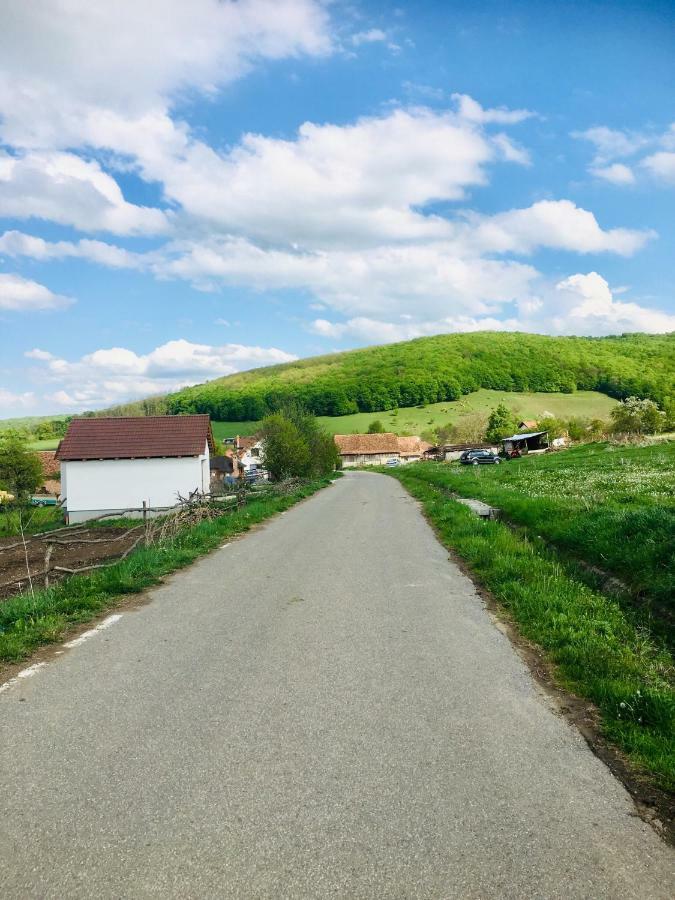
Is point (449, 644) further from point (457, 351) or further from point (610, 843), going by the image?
point (457, 351)

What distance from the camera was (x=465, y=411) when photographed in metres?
118

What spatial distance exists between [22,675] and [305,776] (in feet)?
10.1

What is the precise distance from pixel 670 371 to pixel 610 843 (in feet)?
415

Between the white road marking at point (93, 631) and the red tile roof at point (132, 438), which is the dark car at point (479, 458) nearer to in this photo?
the red tile roof at point (132, 438)

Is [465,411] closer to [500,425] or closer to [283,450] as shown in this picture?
[500,425]

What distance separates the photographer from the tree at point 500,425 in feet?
311

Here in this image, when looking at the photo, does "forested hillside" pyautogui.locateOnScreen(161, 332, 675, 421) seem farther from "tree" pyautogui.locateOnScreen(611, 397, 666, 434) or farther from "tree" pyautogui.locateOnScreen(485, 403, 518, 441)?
"tree" pyautogui.locateOnScreen(611, 397, 666, 434)

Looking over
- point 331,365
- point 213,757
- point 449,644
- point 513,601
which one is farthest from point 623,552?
point 331,365

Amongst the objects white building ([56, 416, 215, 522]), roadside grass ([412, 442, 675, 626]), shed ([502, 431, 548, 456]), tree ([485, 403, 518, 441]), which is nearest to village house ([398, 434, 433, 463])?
tree ([485, 403, 518, 441])

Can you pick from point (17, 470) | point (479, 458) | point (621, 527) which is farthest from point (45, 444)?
point (621, 527)

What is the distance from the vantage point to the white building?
3531 cm

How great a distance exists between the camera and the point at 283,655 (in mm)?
5324

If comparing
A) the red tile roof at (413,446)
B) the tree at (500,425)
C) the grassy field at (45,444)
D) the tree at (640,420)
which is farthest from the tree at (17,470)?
the red tile roof at (413,446)

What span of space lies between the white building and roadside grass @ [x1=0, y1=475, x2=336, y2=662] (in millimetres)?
23633
